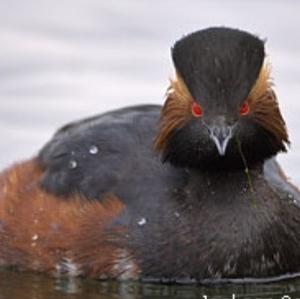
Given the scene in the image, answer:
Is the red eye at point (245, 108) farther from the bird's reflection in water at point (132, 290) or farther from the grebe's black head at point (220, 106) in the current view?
the bird's reflection in water at point (132, 290)

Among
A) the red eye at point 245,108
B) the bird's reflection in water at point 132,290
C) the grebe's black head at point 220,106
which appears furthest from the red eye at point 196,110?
the bird's reflection in water at point 132,290

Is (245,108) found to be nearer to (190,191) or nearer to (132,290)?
(190,191)

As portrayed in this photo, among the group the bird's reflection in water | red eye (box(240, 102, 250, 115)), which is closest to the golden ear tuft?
red eye (box(240, 102, 250, 115))

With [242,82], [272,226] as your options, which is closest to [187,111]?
[242,82]

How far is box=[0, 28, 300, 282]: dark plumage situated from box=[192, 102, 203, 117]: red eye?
0.04 ft

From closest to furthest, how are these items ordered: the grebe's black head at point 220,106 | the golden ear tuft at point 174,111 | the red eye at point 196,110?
the grebe's black head at point 220,106 < the red eye at point 196,110 < the golden ear tuft at point 174,111

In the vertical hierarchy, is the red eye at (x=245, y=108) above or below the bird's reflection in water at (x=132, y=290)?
above

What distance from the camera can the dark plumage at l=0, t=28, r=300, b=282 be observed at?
924 cm

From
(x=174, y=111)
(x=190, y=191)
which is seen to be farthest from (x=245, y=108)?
(x=190, y=191)

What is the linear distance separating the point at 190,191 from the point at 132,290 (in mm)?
918

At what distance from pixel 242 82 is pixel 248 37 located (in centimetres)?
36

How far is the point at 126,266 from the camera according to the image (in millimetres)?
9453

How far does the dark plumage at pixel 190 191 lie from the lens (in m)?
9.24

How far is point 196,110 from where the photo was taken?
924 cm
